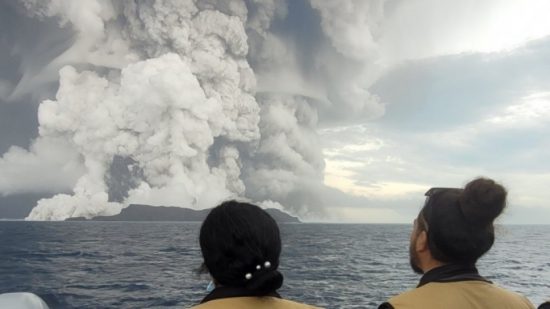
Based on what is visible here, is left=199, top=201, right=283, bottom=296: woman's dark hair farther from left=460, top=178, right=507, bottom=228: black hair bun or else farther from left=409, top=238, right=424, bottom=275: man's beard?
left=460, top=178, right=507, bottom=228: black hair bun

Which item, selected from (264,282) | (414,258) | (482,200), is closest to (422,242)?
(414,258)

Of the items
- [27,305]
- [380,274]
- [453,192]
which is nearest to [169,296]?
[380,274]

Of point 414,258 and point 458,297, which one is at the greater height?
point 414,258

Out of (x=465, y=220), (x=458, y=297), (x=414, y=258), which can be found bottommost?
(x=458, y=297)

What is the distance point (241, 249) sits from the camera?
179 cm

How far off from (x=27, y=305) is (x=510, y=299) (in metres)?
2.52

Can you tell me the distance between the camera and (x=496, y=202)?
2186 mm

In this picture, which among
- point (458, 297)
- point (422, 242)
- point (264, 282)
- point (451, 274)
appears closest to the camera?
point (264, 282)

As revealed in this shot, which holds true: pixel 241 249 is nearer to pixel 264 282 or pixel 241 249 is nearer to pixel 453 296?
pixel 264 282

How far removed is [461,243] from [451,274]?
0.14 m

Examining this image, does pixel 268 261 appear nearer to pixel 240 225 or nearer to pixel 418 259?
pixel 240 225

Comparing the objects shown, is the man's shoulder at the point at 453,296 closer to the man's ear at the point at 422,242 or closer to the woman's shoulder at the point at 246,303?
the man's ear at the point at 422,242

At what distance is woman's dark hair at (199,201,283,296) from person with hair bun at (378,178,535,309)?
65cm

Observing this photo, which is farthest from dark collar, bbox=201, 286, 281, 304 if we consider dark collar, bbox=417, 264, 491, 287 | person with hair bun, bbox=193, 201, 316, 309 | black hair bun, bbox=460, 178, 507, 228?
black hair bun, bbox=460, 178, 507, 228
